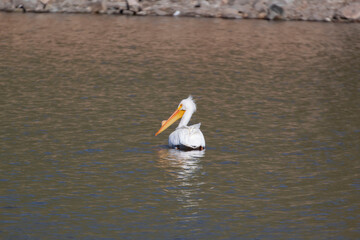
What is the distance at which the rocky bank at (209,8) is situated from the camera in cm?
3472

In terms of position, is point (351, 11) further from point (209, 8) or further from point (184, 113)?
point (184, 113)

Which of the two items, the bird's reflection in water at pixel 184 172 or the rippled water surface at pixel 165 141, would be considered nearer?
the rippled water surface at pixel 165 141

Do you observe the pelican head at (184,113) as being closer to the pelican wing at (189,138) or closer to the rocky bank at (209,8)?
the pelican wing at (189,138)

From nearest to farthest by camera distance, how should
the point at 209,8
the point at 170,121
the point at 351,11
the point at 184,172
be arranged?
the point at 184,172, the point at 170,121, the point at 351,11, the point at 209,8

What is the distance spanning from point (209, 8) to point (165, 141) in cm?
2240

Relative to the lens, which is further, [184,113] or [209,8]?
[209,8]

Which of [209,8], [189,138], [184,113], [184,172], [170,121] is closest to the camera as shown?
[184,172]

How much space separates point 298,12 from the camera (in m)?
35.2

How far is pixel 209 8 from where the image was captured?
3509 cm

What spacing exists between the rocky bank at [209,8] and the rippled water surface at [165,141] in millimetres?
8740

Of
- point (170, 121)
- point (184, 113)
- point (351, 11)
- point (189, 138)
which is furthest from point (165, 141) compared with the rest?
point (351, 11)

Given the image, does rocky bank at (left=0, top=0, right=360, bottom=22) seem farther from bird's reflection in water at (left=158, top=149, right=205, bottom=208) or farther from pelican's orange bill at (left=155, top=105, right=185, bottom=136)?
bird's reflection in water at (left=158, top=149, right=205, bottom=208)

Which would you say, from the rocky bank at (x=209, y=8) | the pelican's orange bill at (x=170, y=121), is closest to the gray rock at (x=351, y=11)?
the rocky bank at (x=209, y=8)

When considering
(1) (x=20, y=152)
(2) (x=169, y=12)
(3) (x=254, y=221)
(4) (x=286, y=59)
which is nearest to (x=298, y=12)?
(2) (x=169, y=12)
